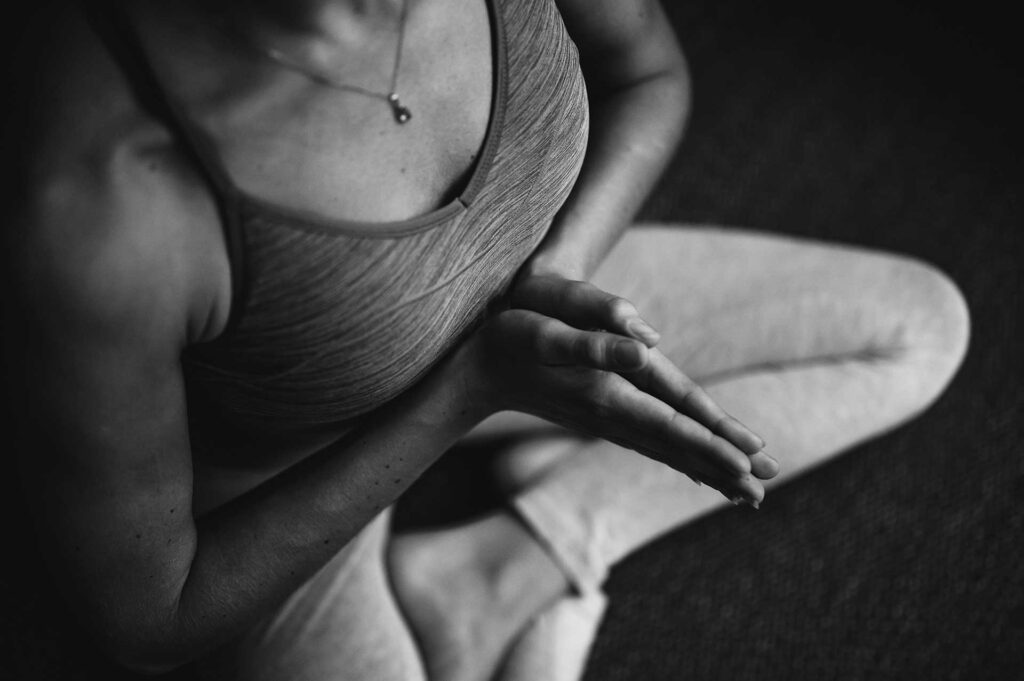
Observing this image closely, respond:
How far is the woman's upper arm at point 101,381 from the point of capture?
0.50m

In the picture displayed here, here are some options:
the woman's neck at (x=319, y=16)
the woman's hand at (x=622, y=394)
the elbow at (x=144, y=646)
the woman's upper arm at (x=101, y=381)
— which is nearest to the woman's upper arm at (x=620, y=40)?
the woman's neck at (x=319, y=16)

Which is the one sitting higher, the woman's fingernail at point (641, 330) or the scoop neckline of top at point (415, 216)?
the scoop neckline of top at point (415, 216)

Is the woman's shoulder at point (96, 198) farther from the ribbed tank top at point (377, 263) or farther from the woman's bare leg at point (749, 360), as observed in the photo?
the woman's bare leg at point (749, 360)

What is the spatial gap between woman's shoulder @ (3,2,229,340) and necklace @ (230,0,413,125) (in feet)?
0.32

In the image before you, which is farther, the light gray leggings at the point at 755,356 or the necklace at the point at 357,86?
the light gray leggings at the point at 755,356

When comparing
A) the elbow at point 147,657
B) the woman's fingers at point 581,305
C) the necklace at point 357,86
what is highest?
the necklace at point 357,86

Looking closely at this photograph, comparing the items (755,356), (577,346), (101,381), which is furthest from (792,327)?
(101,381)

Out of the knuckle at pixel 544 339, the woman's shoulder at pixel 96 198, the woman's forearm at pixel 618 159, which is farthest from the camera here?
the woman's forearm at pixel 618 159

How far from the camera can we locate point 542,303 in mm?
696

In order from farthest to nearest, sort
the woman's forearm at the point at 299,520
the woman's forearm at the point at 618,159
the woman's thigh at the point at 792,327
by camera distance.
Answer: the woman's thigh at the point at 792,327
the woman's forearm at the point at 618,159
the woman's forearm at the point at 299,520

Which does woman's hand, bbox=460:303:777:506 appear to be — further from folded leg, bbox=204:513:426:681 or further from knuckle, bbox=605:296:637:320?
folded leg, bbox=204:513:426:681

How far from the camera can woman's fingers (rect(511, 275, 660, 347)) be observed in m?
0.58

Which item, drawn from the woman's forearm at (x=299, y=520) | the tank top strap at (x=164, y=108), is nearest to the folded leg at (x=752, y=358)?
the woman's forearm at (x=299, y=520)

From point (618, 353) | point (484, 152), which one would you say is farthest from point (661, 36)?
point (618, 353)
